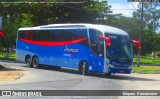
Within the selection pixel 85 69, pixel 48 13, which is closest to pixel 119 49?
pixel 85 69

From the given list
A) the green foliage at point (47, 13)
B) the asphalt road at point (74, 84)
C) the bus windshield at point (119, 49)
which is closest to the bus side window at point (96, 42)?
the bus windshield at point (119, 49)

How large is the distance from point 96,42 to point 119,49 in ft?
5.25

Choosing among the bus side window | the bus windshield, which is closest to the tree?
the bus side window

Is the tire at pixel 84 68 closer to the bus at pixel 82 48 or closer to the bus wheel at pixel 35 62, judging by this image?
the bus at pixel 82 48

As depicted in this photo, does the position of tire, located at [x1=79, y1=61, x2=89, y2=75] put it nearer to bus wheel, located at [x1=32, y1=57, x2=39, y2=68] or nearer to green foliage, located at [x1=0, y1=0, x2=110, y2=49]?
bus wheel, located at [x1=32, y1=57, x2=39, y2=68]

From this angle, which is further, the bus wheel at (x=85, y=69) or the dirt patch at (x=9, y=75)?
the bus wheel at (x=85, y=69)

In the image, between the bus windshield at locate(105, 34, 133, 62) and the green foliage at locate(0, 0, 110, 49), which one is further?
the green foliage at locate(0, 0, 110, 49)

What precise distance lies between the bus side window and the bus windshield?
0.56m

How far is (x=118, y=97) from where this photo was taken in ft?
50.0

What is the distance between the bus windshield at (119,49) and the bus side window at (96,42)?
1.84ft

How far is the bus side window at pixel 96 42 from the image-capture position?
26969 millimetres

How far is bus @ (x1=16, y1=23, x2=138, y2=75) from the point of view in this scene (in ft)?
88.3

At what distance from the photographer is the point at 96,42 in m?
27.3

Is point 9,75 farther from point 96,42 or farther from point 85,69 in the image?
point 96,42
